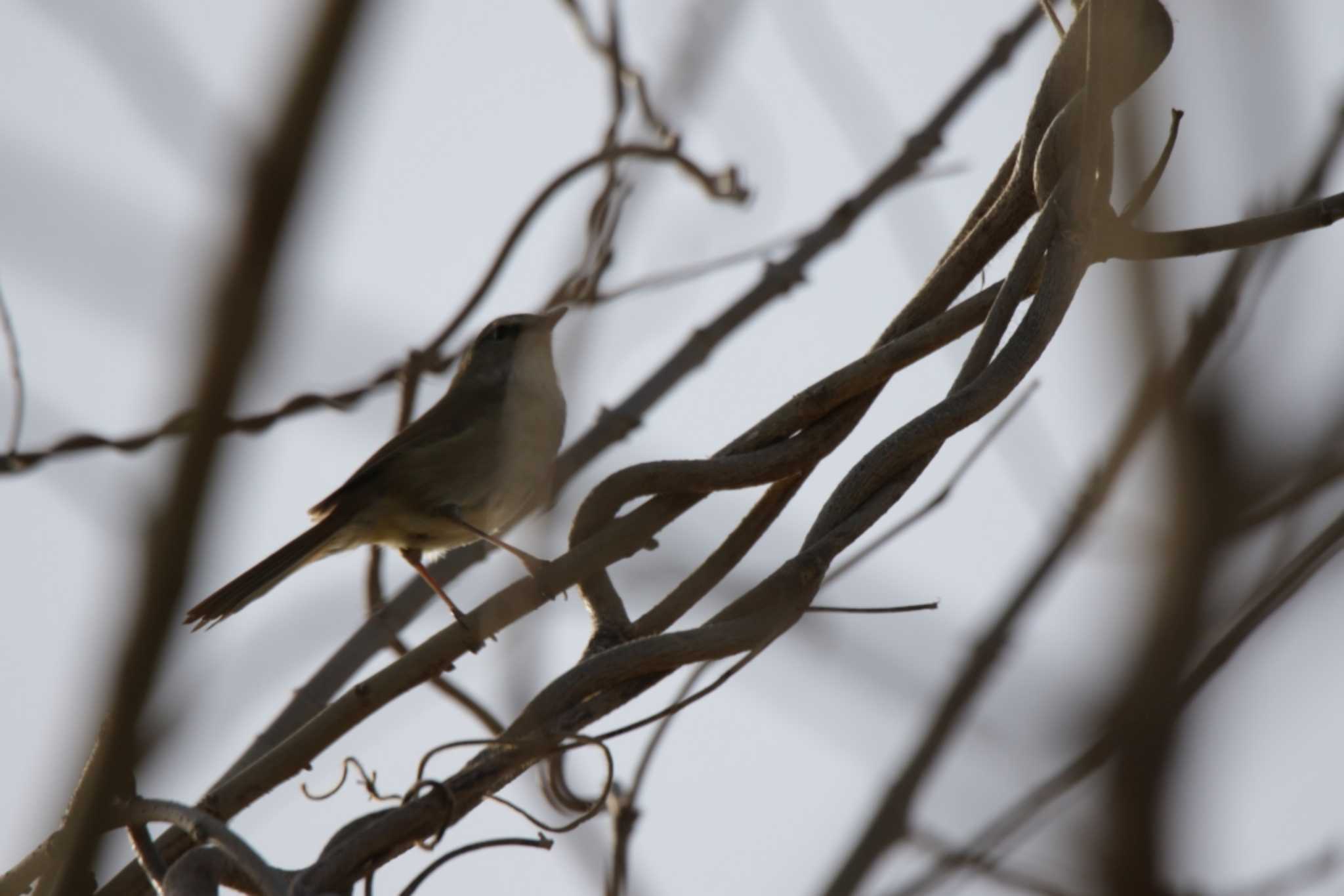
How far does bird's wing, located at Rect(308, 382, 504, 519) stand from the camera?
524 centimetres

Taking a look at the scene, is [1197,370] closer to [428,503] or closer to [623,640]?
[623,640]

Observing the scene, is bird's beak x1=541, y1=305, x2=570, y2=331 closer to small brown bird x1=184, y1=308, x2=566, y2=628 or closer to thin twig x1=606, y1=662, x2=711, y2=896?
small brown bird x1=184, y1=308, x2=566, y2=628

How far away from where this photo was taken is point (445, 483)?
5.25 m

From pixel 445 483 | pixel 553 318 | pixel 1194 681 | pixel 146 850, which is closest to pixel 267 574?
pixel 445 483

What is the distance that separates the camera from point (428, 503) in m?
5.20

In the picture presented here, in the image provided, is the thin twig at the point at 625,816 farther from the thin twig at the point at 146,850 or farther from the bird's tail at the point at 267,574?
the bird's tail at the point at 267,574

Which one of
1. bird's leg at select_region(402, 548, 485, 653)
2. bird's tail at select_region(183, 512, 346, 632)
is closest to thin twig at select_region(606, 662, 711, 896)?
bird's leg at select_region(402, 548, 485, 653)

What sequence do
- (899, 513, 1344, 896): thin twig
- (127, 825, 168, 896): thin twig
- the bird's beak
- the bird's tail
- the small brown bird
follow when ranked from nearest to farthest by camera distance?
(899, 513, 1344, 896): thin twig, (127, 825, 168, 896): thin twig, the bird's tail, the small brown bird, the bird's beak

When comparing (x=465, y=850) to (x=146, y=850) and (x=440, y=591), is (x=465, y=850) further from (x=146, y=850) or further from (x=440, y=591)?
(x=440, y=591)

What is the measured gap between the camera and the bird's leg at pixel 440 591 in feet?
6.91

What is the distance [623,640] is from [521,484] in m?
3.20

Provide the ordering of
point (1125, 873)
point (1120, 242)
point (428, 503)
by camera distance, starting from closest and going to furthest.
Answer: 1. point (1125, 873)
2. point (1120, 242)
3. point (428, 503)

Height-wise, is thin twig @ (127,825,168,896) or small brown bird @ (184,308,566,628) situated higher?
small brown bird @ (184,308,566,628)

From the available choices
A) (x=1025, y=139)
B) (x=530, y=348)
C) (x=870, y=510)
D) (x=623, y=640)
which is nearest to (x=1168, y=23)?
(x=1025, y=139)
